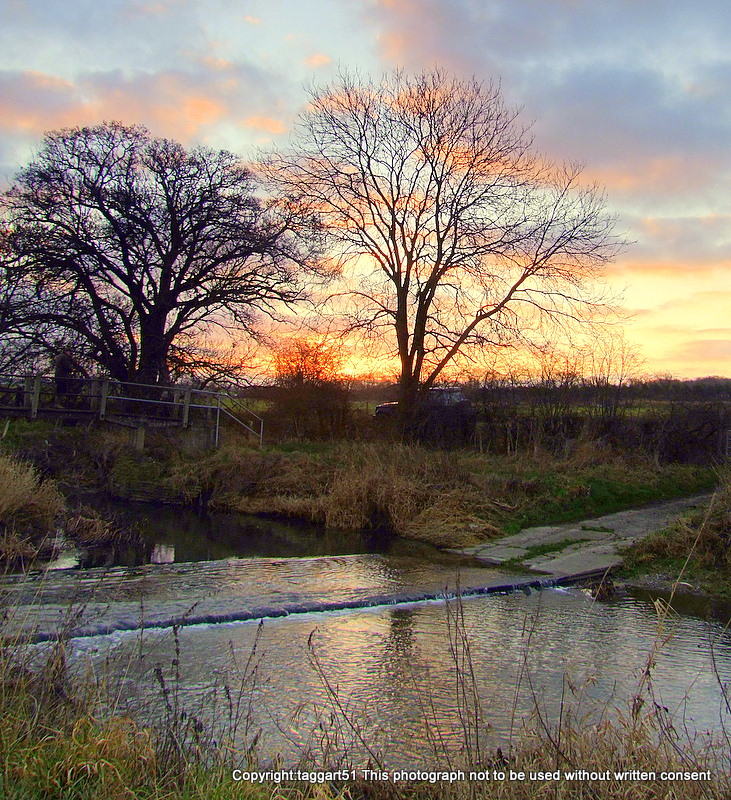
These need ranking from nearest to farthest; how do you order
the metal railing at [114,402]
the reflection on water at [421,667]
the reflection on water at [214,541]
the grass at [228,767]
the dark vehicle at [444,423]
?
the grass at [228,767] → the reflection on water at [421,667] → the reflection on water at [214,541] → the metal railing at [114,402] → the dark vehicle at [444,423]

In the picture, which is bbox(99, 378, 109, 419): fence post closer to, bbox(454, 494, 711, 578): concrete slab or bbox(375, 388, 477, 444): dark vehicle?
bbox(375, 388, 477, 444): dark vehicle

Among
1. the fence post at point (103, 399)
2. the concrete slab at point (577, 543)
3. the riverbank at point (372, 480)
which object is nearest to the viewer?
the concrete slab at point (577, 543)

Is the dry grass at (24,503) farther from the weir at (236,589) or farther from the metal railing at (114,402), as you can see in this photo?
the metal railing at (114,402)

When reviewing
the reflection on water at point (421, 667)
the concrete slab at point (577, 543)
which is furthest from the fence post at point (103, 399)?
the reflection on water at point (421, 667)

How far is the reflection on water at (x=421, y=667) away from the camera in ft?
17.4

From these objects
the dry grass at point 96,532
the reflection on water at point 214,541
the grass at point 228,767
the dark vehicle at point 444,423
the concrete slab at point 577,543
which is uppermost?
the dark vehicle at point 444,423

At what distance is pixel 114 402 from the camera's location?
26.1 m

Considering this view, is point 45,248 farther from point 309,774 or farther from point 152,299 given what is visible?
point 309,774

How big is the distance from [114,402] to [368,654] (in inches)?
828

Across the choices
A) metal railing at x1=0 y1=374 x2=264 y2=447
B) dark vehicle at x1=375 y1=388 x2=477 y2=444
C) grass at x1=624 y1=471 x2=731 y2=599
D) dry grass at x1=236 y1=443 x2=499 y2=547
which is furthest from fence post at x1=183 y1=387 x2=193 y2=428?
grass at x1=624 y1=471 x2=731 y2=599

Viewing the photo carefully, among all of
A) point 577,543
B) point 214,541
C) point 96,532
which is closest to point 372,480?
point 214,541

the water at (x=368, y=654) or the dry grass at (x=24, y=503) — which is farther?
the dry grass at (x=24, y=503)

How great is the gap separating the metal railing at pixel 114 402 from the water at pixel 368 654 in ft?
39.7

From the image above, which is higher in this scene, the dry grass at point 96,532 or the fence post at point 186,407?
the fence post at point 186,407
